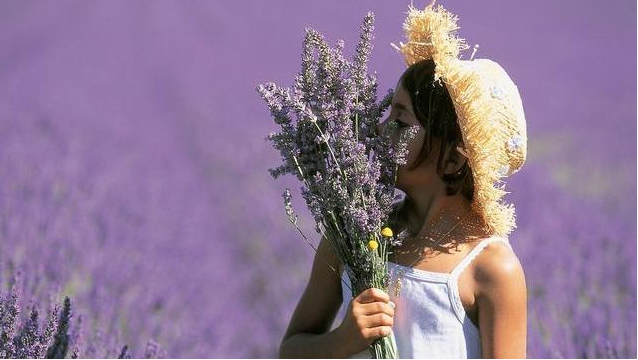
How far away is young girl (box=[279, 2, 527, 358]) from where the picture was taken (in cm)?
152

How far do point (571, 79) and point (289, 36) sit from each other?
143 centimetres

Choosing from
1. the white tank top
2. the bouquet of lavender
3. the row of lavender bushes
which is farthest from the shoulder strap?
the row of lavender bushes

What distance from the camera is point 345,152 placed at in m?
1.49

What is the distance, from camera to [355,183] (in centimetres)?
148

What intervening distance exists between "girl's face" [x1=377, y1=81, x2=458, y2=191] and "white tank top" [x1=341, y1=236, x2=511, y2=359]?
0.45ft

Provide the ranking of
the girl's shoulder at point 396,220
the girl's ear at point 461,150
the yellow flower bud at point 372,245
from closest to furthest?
the yellow flower bud at point 372,245 < the girl's ear at point 461,150 < the girl's shoulder at point 396,220

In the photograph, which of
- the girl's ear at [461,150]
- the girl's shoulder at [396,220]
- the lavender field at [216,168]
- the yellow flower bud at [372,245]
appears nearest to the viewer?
the yellow flower bud at [372,245]

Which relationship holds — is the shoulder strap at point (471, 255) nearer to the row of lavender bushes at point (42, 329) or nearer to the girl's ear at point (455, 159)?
the girl's ear at point (455, 159)

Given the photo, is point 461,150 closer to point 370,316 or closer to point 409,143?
point 409,143

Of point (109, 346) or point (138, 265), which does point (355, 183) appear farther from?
point (138, 265)

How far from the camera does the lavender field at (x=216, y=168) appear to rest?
2.56 m

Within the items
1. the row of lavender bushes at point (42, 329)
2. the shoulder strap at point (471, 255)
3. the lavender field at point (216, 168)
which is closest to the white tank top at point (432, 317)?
the shoulder strap at point (471, 255)

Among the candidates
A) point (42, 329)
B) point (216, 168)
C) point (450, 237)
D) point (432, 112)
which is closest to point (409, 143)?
point (432, 112)

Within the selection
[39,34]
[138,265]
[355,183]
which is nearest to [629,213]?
[138,265]
